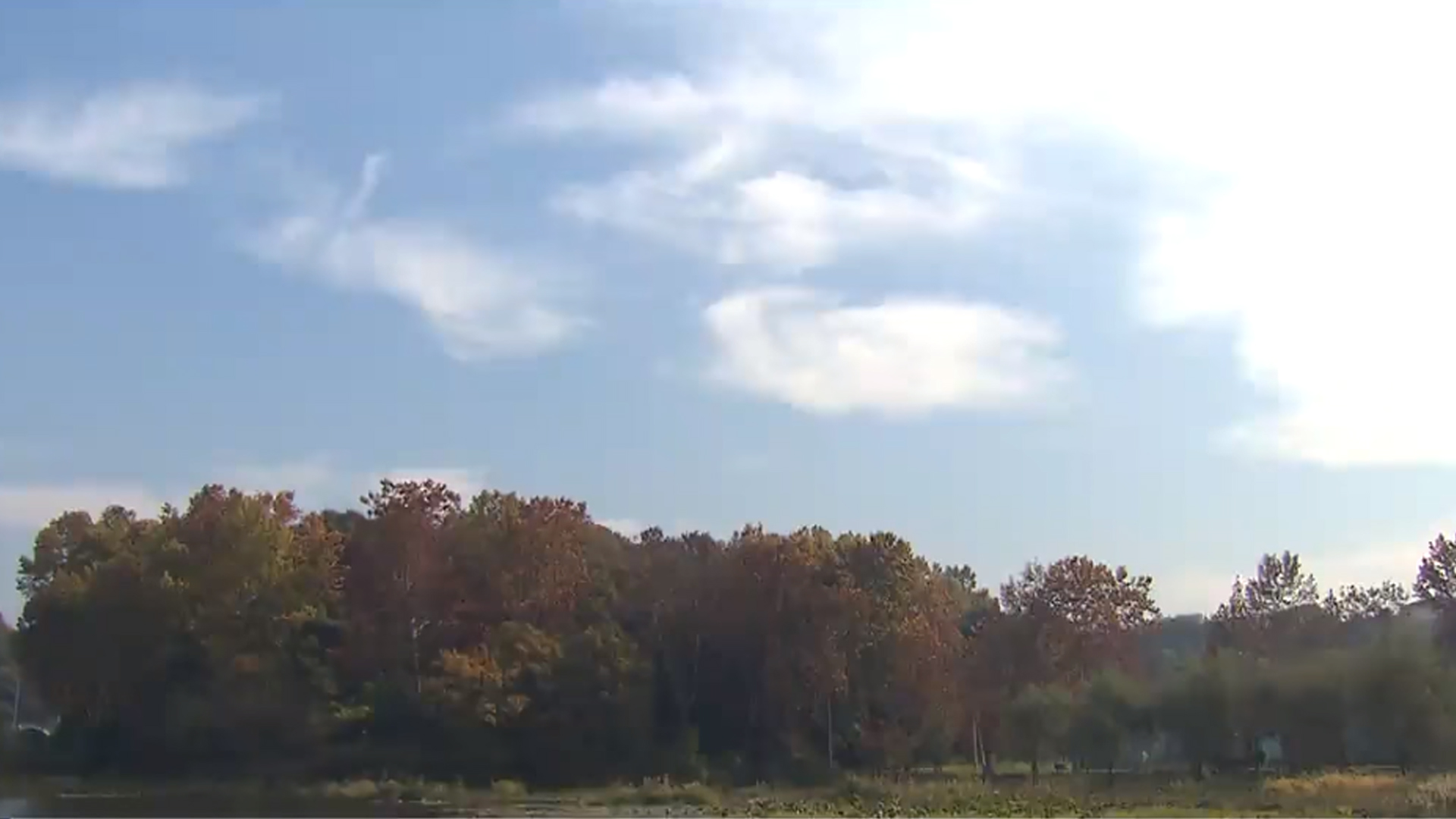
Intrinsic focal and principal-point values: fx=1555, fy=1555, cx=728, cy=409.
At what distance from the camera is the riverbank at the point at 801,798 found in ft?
134

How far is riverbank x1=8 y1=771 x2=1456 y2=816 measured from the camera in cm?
4075

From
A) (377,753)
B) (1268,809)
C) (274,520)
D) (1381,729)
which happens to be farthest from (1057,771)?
(274,520)

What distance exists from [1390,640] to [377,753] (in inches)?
1407

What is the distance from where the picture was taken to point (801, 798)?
2035 inches

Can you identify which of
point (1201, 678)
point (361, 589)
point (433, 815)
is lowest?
point (433, 815)

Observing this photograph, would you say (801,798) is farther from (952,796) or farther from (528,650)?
(528,650)

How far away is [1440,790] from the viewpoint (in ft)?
129

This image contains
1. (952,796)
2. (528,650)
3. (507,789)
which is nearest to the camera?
(952,796)

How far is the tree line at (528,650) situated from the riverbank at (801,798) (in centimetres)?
228

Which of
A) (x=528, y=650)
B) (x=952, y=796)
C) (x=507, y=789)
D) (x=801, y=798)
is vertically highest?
(x=528, y=650)

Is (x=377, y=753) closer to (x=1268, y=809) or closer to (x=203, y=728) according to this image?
(x=203, y=728)

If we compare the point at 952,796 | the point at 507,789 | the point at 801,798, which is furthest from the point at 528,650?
the point at 952,796

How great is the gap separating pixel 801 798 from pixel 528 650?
12926 mm

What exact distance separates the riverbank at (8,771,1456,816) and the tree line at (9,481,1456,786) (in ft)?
7.49
